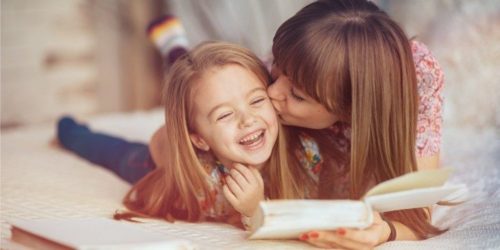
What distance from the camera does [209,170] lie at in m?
1.24

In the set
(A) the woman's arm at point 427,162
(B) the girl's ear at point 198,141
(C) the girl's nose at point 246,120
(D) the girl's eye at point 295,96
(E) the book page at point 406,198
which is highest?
(D) the girl's eye at point 295,96

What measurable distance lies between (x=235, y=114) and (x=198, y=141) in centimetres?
10

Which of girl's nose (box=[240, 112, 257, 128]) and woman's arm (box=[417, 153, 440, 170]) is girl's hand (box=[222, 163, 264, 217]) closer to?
girl's nose (box=[240, 112, 257, 128])

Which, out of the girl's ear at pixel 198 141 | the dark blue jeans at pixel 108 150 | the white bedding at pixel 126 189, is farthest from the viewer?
the dark blue jeans at pixel 108 150

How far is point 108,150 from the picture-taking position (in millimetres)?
1652

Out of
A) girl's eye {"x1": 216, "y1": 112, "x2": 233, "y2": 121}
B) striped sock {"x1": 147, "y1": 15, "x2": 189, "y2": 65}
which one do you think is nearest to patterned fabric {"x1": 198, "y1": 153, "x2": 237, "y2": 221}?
girl's eye {"x1": 216, "y1": 112, "x2": 233, "y2": 121}

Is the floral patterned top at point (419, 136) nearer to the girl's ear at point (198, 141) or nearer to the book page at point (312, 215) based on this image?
the girl's ear at point (198, 141)

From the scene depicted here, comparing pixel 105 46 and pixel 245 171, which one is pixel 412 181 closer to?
pixel 245 171

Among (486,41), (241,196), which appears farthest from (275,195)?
(486,41)

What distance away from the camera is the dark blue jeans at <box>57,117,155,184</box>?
5.00 feet

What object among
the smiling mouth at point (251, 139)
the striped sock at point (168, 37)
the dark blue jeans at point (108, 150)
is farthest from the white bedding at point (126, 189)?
the striped sock at point (168, 37)

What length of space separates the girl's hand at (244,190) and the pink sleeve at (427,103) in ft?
0.84

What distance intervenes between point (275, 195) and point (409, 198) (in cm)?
28

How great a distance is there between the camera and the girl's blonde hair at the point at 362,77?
1.08m
